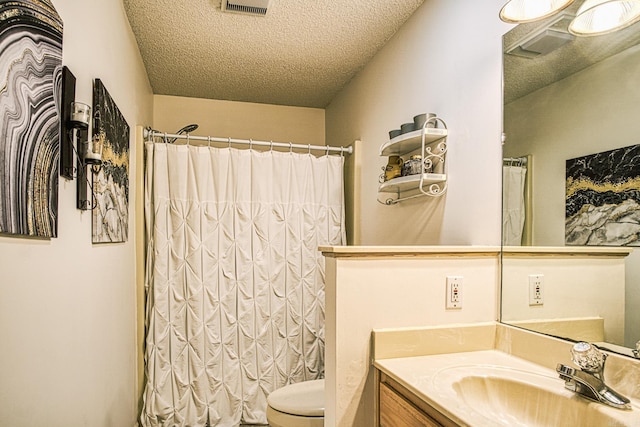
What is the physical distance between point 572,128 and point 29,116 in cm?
147

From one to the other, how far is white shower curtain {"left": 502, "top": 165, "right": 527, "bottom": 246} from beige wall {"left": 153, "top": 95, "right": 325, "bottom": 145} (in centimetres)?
250

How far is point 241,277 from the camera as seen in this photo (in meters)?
2.63

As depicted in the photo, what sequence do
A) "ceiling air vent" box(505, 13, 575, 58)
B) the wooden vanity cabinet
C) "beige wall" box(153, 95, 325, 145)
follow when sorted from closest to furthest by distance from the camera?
the wooden vanity cabinet, "ceiling air vent" box(505, 13, 575, 58), "beige wall" box(153, 95, 325, 145)

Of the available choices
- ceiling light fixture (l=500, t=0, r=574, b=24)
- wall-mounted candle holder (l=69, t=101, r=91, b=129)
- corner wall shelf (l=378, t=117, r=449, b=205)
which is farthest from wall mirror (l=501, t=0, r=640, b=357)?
wall-mounted candle holder (l=69, t=101, r=91, b=129)

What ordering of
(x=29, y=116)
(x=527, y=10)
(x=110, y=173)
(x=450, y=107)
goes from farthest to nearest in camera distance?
(x=450, y=107) → (x=110, y=173) → (x=527, y=10) → (x=29, y=116)

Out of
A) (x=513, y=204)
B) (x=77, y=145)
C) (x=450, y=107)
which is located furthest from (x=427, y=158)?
(x=77, y=145)

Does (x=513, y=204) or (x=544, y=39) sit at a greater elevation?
(x=544, y=39)

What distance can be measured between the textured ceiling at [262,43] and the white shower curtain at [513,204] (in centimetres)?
116

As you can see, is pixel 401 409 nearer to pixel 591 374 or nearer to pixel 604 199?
pixel 591 374

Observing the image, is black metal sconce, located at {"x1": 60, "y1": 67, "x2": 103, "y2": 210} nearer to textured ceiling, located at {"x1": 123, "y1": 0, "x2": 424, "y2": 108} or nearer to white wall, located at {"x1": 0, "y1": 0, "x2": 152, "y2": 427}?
white wall, located at {"x1": 0, "y1": 0, "x2": 152, "y2": 427}

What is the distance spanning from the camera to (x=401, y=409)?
1.16m

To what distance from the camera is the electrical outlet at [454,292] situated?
1.43 metres

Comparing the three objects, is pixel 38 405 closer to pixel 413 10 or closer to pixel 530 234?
pixel 530 234

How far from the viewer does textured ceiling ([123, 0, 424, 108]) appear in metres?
2.12
